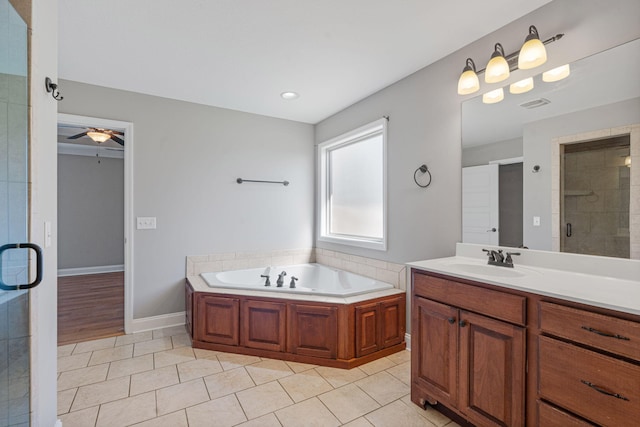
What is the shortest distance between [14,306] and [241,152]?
2.75 meters

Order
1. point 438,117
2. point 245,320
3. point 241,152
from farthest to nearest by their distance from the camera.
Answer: point 241,152, point 245,320, point 438,117

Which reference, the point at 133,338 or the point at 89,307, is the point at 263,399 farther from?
the point at 89,307

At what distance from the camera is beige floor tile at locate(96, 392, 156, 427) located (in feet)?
5.77

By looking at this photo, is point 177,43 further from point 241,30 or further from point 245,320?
point 245,320

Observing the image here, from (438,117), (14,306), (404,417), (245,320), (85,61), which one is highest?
(85,61)

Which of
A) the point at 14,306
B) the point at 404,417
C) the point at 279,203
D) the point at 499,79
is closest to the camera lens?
the point at 14,306

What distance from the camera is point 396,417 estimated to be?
1.82 meters

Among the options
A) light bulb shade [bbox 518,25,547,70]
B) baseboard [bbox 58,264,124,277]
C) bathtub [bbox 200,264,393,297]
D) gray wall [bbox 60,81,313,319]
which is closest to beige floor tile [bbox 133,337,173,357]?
gray wall [bbox 60,81,313,319]

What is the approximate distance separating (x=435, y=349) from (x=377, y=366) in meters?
0.80

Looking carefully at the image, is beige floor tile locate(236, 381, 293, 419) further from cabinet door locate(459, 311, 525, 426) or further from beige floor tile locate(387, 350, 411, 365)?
cabinet door locate(459, 311, 525, 426)

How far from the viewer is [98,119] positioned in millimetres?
2967

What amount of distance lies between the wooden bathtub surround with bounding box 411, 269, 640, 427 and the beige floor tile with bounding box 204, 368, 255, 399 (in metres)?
1.18

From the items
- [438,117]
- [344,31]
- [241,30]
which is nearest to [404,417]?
[438,117]

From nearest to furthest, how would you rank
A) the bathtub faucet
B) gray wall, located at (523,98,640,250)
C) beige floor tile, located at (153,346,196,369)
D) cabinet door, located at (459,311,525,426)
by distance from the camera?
cabinet door, located at (459,311,525,426)
gray wall, located at (523,98,640,250)
beige floor tile, located at (153,346,196,369)
the bathtub faucet
